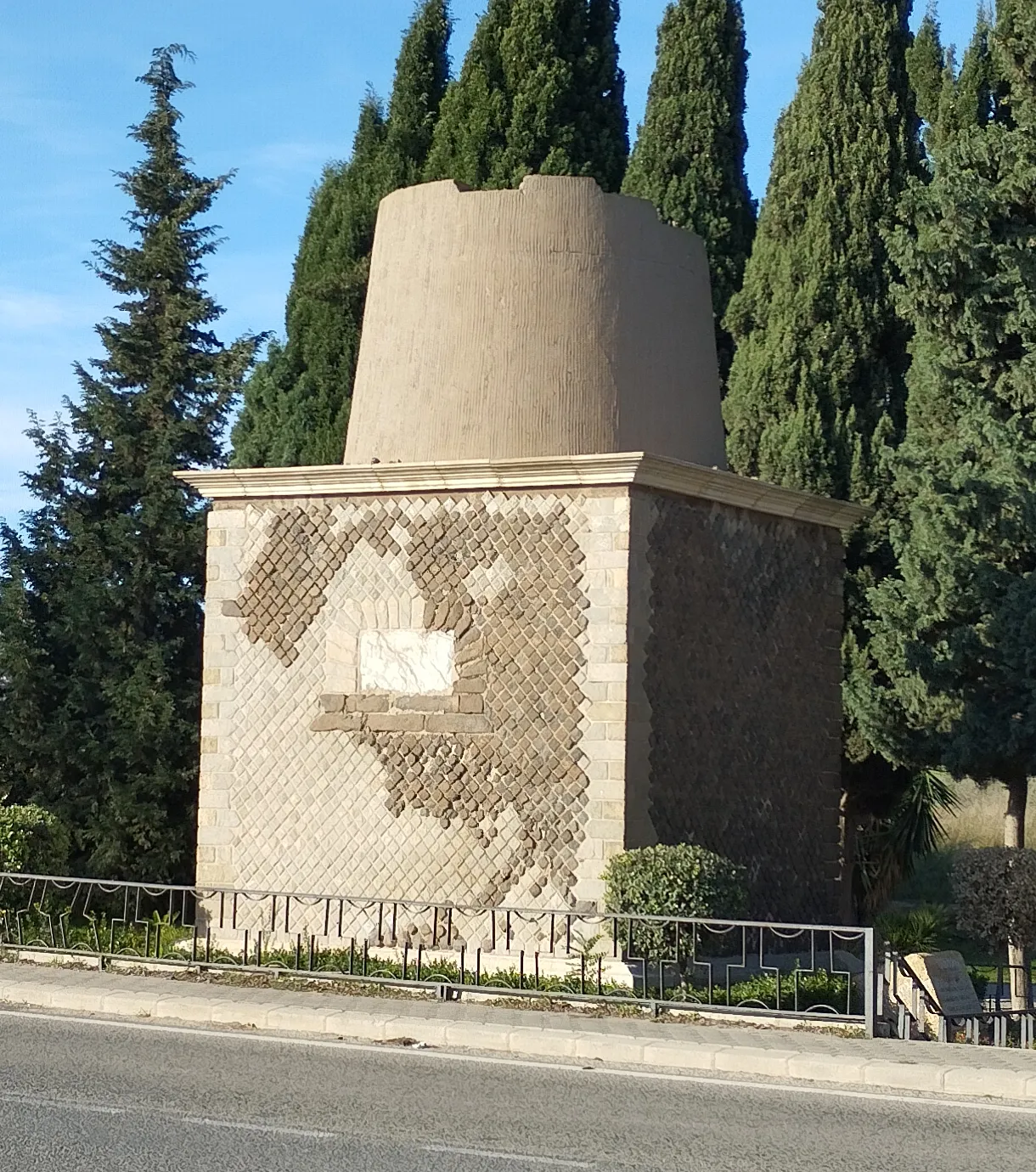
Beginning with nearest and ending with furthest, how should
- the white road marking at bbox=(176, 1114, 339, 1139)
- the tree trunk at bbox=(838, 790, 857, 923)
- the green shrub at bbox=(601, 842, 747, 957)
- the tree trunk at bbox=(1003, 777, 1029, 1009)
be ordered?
1. the white road marking at bbox=(176, 1114, 339, 1139)
2. the green shrub at bbox=(601, 842, 747, 957)
3. the tree trunk at bbox=(1003, 777, 1029, 1009)
4. the tree trunk at bbox=(838, 790, 857, 923)

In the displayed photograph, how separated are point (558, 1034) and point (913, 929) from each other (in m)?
10.4

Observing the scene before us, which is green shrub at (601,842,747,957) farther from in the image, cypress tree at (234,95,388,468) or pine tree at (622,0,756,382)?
cypress tree at (234,95,388,468)

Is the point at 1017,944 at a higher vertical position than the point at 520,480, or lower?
lower

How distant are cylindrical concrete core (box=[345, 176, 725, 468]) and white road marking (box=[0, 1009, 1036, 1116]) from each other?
613cm

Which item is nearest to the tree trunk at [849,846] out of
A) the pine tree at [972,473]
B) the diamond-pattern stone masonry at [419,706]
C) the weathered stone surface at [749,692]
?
the pine tree at [972,473]

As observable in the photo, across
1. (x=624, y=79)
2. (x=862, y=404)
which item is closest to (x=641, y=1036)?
(x=862, y=404)

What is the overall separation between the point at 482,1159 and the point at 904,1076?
11.4 feet

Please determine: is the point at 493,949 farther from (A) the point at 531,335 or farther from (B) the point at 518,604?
(A) the point at 531,335

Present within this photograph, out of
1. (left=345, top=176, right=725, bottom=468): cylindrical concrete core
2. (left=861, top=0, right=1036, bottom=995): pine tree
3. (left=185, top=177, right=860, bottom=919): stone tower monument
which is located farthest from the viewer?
(left=861, top=0, right=1036, bottom=995): pine tree

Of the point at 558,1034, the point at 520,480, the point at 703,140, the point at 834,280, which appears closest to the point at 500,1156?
the point at 558,1034

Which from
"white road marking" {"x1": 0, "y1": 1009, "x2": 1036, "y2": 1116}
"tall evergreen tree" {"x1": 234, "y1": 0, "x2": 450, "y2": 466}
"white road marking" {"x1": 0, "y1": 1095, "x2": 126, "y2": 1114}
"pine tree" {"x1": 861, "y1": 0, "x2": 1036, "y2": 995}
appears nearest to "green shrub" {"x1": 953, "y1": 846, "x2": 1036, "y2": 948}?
"pine tree" {"x1": 861, "y1": 0, "x2": 1036, "y2": 995}

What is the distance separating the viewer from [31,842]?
56.4 feet

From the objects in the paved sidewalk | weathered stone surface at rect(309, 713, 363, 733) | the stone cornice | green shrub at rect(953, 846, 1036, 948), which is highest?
the stone cornice

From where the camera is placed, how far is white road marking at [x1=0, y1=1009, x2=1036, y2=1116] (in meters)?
9.74
